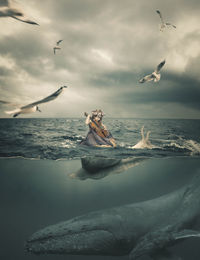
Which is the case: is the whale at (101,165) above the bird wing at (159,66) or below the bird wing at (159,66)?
below

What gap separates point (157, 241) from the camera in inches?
194

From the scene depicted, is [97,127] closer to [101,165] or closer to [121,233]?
[101,165]

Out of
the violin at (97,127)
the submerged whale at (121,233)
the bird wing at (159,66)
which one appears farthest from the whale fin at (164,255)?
the bird wing at (159,66)

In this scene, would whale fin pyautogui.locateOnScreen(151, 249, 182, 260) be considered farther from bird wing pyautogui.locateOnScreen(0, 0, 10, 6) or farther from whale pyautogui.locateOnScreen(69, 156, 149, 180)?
bird wing pyautogui.locateOnScreen(0, 0, 10, 6)

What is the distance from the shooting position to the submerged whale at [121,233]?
5031mm

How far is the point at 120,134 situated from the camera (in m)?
8.74

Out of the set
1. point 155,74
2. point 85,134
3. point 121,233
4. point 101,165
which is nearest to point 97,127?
point 85,134

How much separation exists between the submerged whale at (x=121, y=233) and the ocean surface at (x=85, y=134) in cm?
300

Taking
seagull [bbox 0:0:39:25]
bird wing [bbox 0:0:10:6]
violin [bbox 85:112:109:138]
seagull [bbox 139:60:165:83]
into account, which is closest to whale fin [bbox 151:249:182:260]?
violin [bbox 85:112:109:138]

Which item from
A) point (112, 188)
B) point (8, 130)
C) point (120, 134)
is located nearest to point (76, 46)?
point (120, 134)

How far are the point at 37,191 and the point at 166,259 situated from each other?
19432 mm

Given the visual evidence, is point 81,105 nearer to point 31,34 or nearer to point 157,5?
point 31,34

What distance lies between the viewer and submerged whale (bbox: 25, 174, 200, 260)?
5031mm

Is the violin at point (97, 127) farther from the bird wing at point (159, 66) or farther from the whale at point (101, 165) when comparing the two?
the bird wing at point (159, 66)
